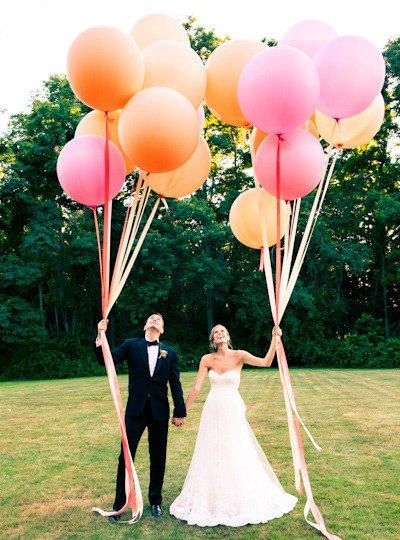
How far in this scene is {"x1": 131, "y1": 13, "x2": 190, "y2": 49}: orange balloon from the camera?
4.35 metres

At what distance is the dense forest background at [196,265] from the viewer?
878 inches

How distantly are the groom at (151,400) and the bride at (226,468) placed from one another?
0.20m

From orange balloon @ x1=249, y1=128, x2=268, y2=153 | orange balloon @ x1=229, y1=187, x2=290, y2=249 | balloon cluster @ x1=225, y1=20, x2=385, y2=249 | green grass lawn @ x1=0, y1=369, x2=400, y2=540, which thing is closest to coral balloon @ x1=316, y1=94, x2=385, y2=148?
balloon cluster @ x1=225, y1=20, x2=385, y2=249

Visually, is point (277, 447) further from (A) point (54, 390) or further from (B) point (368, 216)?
(B) point (368, 216)

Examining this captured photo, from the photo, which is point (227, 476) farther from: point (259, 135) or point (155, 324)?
point (259, 135)

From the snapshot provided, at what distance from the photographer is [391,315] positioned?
27.4 meters

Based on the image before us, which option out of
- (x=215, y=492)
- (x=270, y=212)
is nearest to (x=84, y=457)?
(x=215, y=492)

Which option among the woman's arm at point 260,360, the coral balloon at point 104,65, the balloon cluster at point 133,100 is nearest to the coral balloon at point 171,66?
the balloon cluster at point 133,100

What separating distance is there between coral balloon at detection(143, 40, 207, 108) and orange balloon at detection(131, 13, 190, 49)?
0.26 meters

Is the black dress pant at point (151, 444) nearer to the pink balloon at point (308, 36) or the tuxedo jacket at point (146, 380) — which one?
the tuxedo jacket at point (146, 380)

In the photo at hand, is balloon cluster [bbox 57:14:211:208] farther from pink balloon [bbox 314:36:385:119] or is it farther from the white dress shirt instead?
the white dress shirt

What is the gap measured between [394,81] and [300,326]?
1181cm

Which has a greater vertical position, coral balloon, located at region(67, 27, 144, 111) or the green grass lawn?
coral balloon, located at region(67, 27, 144, 111)

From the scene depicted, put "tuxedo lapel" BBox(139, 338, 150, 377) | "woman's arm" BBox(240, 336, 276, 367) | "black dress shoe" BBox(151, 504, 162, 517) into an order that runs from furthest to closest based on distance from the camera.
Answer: "tuxedo lapel" BBox(139, 338, 150, 377)
"black dress shoe" BBox(151, 504, 162, 517)
"woman's arm" BBox(240, 336, 276, 367)
